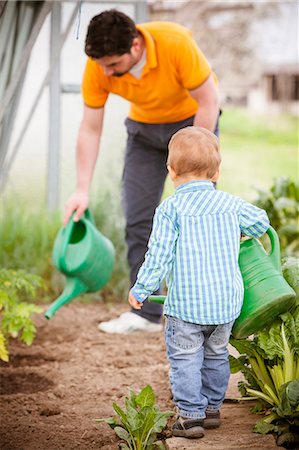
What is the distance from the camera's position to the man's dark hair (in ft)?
10.6

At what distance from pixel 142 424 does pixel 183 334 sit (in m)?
0.27

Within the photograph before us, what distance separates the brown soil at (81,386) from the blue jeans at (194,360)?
0.35ft

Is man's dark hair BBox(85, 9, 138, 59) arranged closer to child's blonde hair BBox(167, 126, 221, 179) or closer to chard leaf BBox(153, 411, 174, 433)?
child's blonde hair BBox(167, 126, 221, 179)

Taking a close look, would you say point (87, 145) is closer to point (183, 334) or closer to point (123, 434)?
point (183, 334)

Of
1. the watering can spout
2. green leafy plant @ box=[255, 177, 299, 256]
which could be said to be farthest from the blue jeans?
green leafy plant @ box=[255, 177, 299, 256]

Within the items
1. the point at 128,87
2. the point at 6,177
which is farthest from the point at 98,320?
the point at 128,87

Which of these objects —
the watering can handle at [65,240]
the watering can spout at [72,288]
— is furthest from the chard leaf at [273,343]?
the watering can handle at [65,240]

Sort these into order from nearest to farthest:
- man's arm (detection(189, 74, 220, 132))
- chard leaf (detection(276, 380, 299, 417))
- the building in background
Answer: chard leaf (detection(276, 380, 299, 417)) < man's arm (detection(189, 74, 220, 132)) < the building in background

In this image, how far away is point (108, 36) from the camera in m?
3.24

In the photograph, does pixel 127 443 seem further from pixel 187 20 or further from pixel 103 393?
pixel 187 20

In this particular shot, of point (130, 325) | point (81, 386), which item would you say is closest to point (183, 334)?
point (81, 386)

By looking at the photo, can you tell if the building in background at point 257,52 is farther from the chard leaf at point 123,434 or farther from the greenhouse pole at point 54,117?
the chard leaf at point 123,434

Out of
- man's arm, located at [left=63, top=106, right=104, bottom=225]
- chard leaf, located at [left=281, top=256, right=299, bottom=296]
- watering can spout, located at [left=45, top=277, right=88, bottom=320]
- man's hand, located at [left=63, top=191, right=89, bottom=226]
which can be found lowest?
watering can spout, located at [left=45, top=277, right=88, bottom=320]

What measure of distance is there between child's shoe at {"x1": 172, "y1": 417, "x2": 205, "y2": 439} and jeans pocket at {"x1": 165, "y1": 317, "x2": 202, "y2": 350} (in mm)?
215
